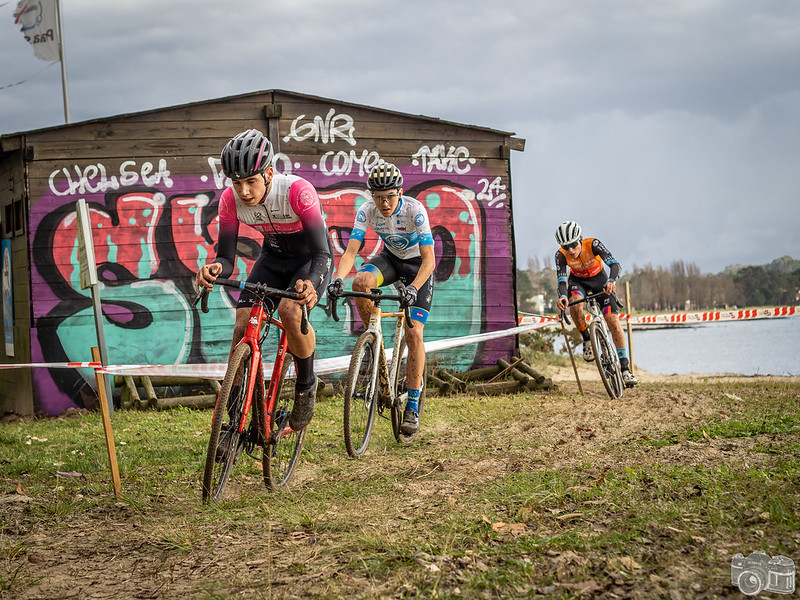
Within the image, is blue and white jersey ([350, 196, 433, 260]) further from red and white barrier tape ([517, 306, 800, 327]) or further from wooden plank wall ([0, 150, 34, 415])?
wooden plank wall ([0, 150, 34, 415])

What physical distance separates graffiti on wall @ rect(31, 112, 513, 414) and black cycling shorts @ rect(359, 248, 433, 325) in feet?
18.9

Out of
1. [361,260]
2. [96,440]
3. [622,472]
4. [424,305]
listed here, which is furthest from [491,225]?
[622,472]

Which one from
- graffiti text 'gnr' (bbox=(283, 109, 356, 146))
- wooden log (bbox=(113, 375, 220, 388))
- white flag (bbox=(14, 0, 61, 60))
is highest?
white flag (bbox=(14, 0, 61, 60))

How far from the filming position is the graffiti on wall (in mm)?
11953

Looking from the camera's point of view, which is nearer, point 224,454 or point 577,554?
point 577,554

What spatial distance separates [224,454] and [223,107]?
9264 millimetres

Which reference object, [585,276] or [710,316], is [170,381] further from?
[710,316]

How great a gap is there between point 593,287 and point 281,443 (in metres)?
6.08

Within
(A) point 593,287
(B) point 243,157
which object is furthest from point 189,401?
(B) point 243,157

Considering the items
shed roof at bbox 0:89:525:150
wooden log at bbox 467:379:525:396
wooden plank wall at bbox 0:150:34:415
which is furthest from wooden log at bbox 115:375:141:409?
wooden log at bbox 467:379:525:396

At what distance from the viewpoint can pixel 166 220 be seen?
12320 millimetres

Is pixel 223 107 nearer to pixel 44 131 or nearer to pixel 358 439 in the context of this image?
pixel 44 131

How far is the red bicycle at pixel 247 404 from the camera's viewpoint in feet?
14.5
